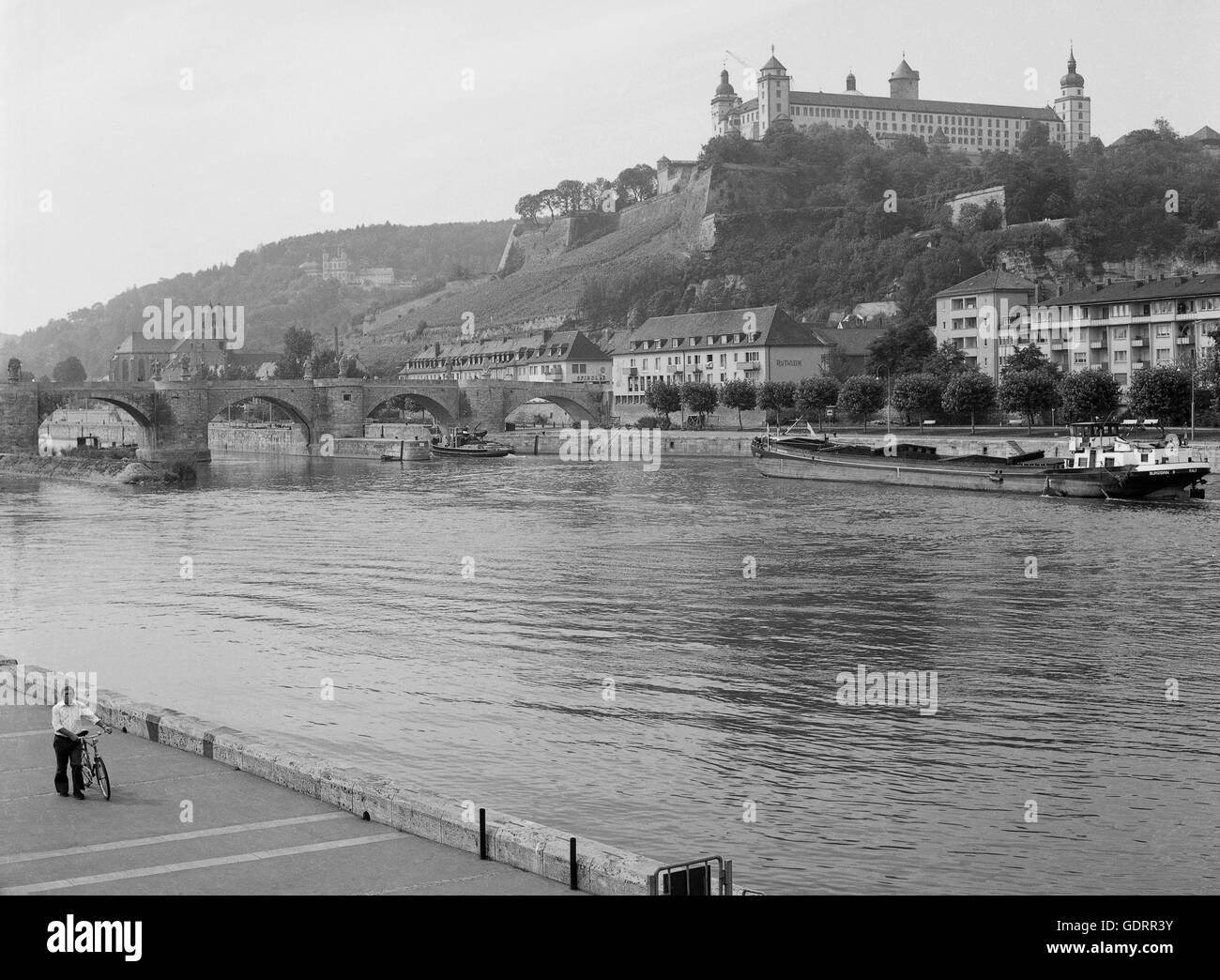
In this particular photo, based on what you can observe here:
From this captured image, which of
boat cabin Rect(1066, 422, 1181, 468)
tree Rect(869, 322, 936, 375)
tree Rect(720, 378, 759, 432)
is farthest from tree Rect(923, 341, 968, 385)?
boat cabin Rect(1066, 422, 1181, 468)

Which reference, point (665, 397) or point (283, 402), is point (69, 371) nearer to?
point (283, 402)

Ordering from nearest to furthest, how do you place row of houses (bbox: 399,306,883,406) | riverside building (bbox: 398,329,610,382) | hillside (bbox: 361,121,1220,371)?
row of houses (bbox: 399,306,883,406)
hillside (bbox: 361,121,1220,371)
riverside building (bbox: 398,329,610,382)

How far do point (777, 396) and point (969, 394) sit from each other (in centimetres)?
1303

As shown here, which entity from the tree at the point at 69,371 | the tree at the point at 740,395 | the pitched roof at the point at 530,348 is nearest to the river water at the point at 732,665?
the tree at the point at 740,395

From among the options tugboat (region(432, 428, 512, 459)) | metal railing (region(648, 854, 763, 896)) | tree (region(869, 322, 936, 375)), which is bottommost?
metal railing (region(648, 854, 763, 896))

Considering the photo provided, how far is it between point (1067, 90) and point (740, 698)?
467 ft

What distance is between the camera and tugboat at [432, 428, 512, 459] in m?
72.8

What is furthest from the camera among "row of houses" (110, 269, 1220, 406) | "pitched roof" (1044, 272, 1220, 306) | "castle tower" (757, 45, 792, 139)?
"castle tower" (757, 45, 792, 139)

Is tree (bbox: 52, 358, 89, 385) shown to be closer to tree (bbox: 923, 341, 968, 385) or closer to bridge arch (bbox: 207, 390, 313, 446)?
bridge arch (bbox: 207, 390, 313, 446)

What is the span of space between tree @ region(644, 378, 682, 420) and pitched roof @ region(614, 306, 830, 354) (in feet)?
23.8

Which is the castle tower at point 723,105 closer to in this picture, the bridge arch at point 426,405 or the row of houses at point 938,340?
the row of houses at point 938,340

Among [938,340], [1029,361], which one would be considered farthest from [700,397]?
[1029,361]

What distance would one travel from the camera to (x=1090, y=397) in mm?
58438
